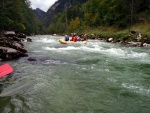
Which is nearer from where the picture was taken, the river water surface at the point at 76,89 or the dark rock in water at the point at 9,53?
the river water surface at the point at 76,89

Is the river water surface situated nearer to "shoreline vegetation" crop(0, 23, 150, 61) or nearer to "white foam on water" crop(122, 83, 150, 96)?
"white foam on water" crop(122, 83, 150, 96)

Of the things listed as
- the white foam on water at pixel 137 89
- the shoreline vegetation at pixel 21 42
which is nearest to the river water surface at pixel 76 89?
the white foam on water at pixel 137 89

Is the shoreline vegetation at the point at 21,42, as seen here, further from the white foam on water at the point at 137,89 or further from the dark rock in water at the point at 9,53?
the white foam on water at the point at 137,89

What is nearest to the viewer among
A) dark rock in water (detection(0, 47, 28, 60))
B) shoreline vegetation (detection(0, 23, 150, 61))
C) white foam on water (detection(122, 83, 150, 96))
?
white foam on water (detection(122, 83, 150, 96))

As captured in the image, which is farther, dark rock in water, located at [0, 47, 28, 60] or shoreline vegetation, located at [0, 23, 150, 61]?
shoreline vegetation, located at [0, 23, 150, 61]

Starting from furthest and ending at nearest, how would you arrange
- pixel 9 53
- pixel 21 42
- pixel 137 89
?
pixel 21 42
pixel 9 53
pixel 137 89

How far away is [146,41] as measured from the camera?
75.5 ft

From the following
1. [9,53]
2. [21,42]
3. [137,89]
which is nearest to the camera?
Answer: [137,89]

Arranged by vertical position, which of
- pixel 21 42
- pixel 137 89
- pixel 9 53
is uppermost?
pixel 21 42

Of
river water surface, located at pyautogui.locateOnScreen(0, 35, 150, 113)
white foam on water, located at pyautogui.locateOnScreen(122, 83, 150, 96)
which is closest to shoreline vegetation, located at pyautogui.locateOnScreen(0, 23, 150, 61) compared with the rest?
river water surface, located at pyautogui.locateOnScreen(0, 35, 150, 113)

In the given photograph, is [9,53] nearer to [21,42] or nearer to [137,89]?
[137,89]

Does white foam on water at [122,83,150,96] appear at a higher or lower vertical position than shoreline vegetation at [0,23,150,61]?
lower

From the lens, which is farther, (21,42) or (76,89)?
(21,42)

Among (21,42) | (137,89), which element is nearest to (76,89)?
(137,89)
